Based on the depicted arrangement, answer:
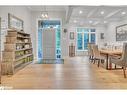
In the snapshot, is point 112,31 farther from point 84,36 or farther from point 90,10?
point 90,10

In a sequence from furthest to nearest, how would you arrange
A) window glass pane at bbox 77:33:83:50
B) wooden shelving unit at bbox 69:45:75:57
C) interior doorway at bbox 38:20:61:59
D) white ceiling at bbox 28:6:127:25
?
window glass pane at bbox 77:33:83:50 → wooden shelving unit at bbox 69:45:75:57 → interior doorway at bbox 38:20:61:59 → white ceiling at bbox 28:6:127:25

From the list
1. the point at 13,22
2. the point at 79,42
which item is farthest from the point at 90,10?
the point at 79,42

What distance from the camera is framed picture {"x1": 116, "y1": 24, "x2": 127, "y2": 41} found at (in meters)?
11.7

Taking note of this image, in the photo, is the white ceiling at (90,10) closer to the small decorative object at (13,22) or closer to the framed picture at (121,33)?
the framed picture at (121,33)

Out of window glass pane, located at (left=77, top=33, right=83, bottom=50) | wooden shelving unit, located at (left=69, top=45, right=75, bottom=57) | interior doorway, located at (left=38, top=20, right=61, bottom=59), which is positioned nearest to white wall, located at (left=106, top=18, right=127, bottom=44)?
window glass pane, located at (left=77, top=33, right=83, bottom=50)

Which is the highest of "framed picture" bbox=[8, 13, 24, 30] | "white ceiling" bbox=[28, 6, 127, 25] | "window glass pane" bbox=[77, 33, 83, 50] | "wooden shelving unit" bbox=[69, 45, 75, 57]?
"white ceiling" bbox=[28, 6, 127, 25]

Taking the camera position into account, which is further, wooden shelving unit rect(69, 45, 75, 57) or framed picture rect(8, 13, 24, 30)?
wooden shelving unit rect(69, 45, 75, 57)

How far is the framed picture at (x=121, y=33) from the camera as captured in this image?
11.7 m

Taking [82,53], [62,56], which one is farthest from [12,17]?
[82,53]

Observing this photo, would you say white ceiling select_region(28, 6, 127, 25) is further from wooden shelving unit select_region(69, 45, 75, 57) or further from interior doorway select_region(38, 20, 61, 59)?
wooden shelving unit select_region(69, 45, 75, 57)

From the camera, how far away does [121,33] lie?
12.2 metres

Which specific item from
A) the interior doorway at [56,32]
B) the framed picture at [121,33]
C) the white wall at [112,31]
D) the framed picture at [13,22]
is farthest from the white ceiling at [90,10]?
the framed picture at [13,22]

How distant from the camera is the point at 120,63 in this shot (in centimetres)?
589

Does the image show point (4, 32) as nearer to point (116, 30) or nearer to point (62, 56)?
point (62, 56)
